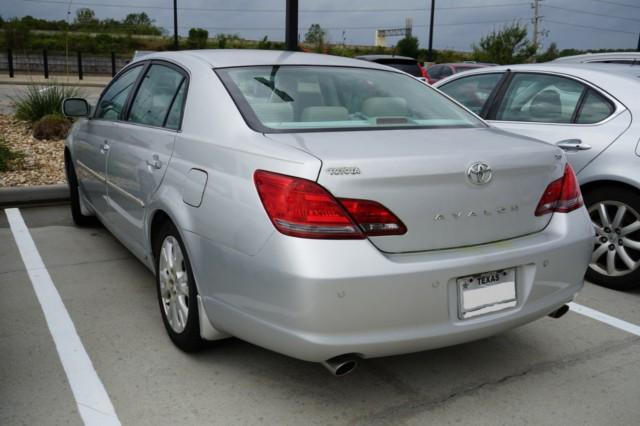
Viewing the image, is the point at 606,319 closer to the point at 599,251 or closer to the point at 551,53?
the point at 599,251

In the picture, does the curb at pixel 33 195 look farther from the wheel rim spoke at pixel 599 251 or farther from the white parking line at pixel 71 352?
the wheel rim spoke at pixel 599 251

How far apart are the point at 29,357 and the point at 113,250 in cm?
187

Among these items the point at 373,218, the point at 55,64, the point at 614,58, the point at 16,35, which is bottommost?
the point at 373,218

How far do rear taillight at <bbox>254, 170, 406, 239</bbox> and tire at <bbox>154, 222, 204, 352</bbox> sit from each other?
2.45ft

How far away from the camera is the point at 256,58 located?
3.42 metres

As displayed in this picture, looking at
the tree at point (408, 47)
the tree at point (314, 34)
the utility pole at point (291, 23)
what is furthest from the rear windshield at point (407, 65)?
the tree at point (314, 34)

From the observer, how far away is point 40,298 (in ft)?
12.6

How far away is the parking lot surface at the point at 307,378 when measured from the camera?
2598mm

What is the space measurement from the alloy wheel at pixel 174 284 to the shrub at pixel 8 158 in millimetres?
4971

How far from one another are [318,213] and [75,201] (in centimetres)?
379

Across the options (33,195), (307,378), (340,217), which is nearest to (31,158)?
(33,195)

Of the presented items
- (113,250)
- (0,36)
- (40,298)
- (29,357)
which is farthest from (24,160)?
(0,36)

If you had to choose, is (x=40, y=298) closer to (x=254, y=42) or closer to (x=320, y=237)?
(x=320, y=237)

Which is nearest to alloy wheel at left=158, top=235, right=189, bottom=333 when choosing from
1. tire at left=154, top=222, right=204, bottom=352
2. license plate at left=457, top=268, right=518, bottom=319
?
tire at left=154, top=222, right=204, bottom=352
